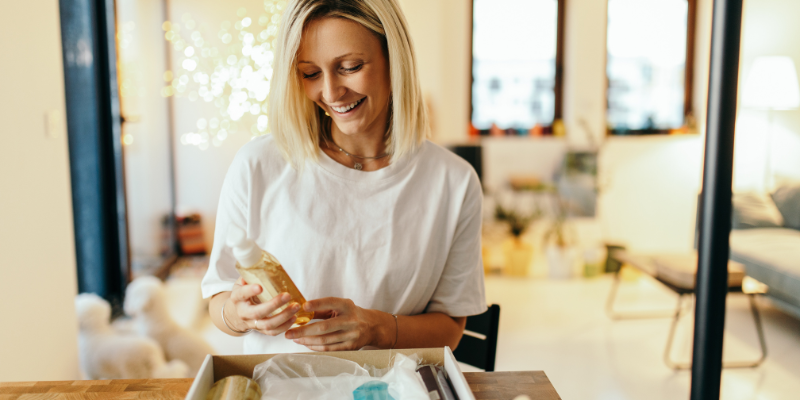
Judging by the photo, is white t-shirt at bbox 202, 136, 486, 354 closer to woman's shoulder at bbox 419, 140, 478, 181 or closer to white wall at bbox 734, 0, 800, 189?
woman's shoulder at bbox 419, 140, 478, 181

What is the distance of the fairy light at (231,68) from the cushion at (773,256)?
6.10 ft

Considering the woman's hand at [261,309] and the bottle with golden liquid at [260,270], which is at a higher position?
the bottle with golden liquid at [260,270]

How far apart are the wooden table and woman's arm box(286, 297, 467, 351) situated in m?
0.17

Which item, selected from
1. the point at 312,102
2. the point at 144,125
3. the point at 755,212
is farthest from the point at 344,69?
the point at 144,125

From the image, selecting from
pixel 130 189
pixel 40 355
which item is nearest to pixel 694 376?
pixel 40 355

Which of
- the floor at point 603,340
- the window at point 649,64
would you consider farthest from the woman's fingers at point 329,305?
the window at point 649,64

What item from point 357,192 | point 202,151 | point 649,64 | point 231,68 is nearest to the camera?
point 357,192

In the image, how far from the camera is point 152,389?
655mm

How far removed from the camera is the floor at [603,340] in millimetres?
1354

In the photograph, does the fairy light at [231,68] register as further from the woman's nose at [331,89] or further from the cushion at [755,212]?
the cushion at [755,212]

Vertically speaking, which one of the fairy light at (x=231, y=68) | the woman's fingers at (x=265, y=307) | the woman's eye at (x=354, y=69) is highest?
the fairy light at (x=231, y=68)

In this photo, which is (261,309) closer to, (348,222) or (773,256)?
(348,222)

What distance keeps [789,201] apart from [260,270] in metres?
1.15

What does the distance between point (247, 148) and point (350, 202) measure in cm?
21
